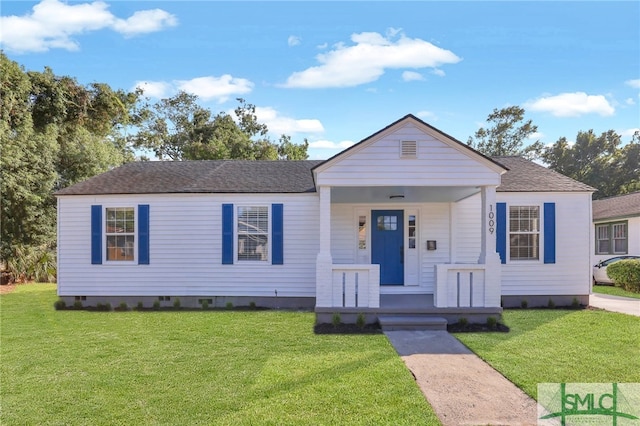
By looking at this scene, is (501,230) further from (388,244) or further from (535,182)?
(388,244)

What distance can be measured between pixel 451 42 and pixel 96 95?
52.5 ft

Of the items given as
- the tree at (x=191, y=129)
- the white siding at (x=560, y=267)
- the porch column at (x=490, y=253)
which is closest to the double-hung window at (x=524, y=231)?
the white siding at (x=560, y=267)

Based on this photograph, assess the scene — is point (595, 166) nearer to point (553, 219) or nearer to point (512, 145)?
point (512, 145)

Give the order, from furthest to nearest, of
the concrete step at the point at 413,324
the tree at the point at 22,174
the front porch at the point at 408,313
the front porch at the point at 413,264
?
the tree at the point at 22,174, the front porch at the point at 413,264, the front porch at the point at 408,313, the concrete step at the point at 413,324

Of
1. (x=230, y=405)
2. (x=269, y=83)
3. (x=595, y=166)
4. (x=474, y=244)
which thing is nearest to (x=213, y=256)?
(x=230, y=405)

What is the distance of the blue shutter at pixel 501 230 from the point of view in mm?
9500

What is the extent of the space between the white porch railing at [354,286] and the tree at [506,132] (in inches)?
1089

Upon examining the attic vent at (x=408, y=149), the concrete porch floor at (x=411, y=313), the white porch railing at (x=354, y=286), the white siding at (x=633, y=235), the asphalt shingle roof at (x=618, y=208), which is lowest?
the concrete porch floor at (x=411, y=313)

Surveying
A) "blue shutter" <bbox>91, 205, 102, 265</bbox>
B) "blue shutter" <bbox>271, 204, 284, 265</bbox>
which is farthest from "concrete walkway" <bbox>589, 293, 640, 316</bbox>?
"blue shutter" <bbox>91, 205, 102, 265</bbox>

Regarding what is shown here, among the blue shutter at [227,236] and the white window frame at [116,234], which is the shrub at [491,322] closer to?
the blue shutter at [227,236]

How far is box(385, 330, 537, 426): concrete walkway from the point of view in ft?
12.1

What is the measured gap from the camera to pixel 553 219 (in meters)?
9.45

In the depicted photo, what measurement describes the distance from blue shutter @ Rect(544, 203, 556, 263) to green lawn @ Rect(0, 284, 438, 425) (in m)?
5.56

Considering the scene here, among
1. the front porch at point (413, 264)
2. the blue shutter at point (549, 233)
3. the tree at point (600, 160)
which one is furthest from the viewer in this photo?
the tree at point (600, 160)
